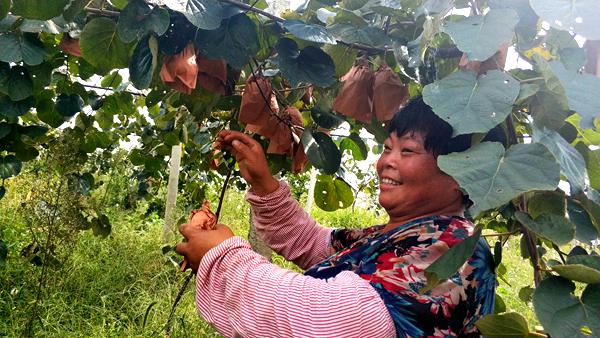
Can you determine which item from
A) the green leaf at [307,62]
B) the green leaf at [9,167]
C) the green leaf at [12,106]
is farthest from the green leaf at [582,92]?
the green leaf at [9,167]

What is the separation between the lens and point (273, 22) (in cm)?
87

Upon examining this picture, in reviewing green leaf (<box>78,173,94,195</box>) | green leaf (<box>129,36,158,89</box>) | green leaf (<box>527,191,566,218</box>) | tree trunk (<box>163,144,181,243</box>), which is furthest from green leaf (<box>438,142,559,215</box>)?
tree trunk (<box>163,144,181,243</box>)

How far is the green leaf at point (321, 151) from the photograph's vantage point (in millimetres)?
1046

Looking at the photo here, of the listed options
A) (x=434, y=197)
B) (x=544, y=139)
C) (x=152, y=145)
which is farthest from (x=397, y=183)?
(x=152, y=145)

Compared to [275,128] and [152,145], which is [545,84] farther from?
[152,145]

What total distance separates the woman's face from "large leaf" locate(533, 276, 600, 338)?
368 mm

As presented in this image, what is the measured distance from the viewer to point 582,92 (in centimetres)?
55

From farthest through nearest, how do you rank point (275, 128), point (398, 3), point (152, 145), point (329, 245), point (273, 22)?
point (152, 145) → point (329, 245) → point (275, 128) → point (273, 22) → point (398, 3)

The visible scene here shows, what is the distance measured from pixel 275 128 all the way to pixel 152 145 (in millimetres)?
1067

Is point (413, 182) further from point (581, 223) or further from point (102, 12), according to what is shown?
point (102, 12)

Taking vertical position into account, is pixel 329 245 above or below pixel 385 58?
below

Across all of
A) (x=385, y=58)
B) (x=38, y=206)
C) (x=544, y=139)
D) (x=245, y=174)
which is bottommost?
(x=38, y=206)

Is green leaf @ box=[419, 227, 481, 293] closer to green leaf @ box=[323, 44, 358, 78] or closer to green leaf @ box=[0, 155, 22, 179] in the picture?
green leaf @ box=[323, 44, 358, 78]

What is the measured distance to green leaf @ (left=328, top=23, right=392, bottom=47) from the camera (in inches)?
30.7
